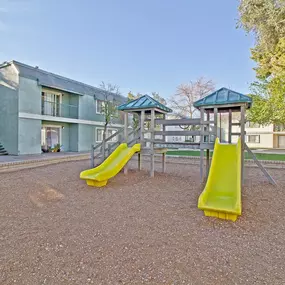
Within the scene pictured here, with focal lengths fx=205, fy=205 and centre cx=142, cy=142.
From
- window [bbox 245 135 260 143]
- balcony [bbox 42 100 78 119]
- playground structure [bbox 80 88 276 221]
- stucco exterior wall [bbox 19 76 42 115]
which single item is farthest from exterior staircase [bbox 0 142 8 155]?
window [bbox 245 135 260 143]

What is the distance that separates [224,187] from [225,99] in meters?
3.52

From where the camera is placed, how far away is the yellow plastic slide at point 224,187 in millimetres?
4270

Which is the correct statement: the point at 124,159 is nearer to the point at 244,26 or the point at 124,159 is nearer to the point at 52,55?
the point at 244,26

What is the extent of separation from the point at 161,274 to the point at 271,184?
21.3ft

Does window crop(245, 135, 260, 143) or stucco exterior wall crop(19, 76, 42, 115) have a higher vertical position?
stucco exterior wall crop(19, 76, 42, 115)

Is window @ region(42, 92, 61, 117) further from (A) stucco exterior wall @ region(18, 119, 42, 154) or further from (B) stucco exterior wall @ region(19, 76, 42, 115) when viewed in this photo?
(A) stucco exterior wall @ region(18, 119, 42, 154)

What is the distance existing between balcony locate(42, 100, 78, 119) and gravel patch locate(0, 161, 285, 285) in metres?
13.1

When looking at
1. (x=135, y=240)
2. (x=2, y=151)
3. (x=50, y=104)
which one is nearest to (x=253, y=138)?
(x=50, y=104)

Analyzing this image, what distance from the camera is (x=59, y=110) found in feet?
62.1

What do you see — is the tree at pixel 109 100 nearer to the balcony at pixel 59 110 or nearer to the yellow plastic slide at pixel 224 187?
the balcony at pixel 59 110

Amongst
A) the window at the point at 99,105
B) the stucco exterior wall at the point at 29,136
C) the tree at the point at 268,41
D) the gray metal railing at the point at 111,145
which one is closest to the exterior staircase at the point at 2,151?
the stucco exterior wall at the point at 29,136

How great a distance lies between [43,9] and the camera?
13.1 meters

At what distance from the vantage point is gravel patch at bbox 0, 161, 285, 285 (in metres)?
2.54

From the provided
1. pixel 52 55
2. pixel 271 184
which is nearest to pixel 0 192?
pixel 271 184
